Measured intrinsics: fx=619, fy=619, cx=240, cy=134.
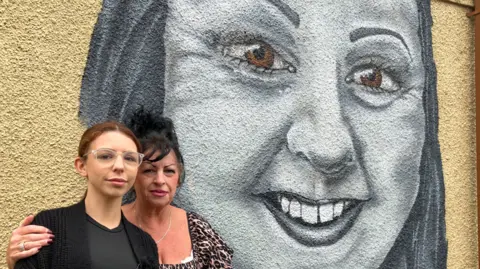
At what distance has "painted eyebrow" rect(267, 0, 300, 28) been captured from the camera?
351cm

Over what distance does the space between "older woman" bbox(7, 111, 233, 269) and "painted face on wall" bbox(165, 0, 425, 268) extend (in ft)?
2.64

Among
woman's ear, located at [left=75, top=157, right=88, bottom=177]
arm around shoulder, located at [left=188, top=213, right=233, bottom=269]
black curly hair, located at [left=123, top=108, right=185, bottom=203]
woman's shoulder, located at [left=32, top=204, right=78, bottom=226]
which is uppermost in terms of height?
black curly hair, located at [left=123, top=108, right=185, bottom=203]

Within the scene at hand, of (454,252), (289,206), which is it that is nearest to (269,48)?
(289,206)

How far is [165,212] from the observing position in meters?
2.36

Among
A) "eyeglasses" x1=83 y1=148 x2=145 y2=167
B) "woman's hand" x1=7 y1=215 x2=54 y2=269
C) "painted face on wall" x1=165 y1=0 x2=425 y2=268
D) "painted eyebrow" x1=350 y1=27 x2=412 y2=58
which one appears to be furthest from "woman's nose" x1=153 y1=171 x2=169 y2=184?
"painted eyebrow" x1=350 y1=27 x2=412 y2=58

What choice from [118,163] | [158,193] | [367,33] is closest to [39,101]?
[158,193]

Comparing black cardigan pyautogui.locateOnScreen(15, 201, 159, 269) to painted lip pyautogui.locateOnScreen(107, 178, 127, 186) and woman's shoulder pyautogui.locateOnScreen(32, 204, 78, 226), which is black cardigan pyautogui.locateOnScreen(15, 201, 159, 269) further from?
painted lip pyautogui.locateOnScreen(107, 178, 127, 186)

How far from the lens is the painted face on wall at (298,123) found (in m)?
3.25

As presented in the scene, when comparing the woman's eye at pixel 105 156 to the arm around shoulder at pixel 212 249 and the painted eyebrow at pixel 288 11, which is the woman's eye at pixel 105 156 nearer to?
the arm around shoulder at pixel 212 249

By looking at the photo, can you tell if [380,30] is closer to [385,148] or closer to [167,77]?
[385,148]

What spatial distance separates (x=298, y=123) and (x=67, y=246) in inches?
78.0

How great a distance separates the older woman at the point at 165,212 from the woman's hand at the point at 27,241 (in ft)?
1.86

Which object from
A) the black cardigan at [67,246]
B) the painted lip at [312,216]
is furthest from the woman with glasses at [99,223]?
the painted lip at [312,216]

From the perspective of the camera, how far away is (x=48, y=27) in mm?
2824
